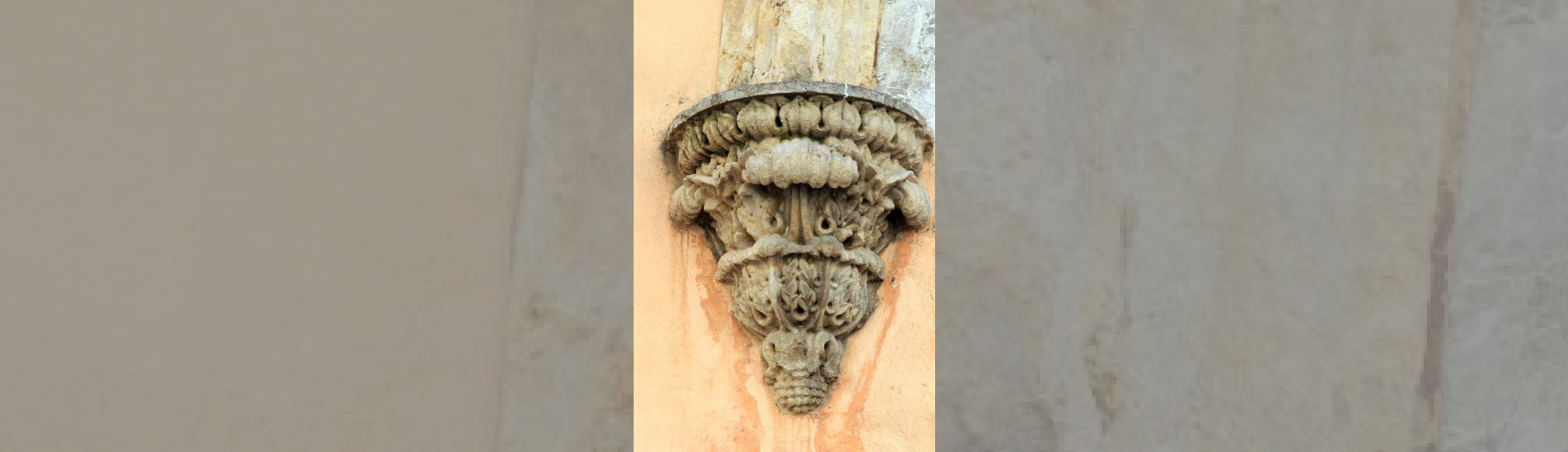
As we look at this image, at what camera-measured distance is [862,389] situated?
1.58 metres

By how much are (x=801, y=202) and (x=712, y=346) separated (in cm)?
22
